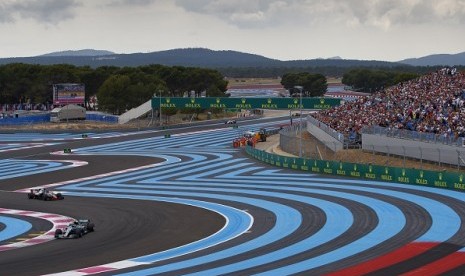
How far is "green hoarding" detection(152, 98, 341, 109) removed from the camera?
3597 inches

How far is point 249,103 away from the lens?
9606 cm

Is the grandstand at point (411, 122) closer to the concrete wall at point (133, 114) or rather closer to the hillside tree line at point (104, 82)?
the concrete wall at point (133, 114)

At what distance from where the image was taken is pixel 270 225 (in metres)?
32.4

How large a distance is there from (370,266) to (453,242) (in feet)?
16.3

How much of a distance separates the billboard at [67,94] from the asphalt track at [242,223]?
5265cm

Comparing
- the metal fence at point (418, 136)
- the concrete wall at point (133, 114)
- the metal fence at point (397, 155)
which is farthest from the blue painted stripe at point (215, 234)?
the concrete wall at point (133, 114)

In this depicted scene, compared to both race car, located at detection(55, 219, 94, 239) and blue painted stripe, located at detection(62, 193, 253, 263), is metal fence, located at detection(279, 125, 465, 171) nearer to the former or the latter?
blue painted stripe, located at detection(62, 193, 253, 263)

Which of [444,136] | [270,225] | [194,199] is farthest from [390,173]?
[270,225]

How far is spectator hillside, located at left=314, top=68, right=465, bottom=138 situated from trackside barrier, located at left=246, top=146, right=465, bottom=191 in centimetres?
389

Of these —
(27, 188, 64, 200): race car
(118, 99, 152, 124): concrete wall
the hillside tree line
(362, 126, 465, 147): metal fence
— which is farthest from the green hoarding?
(27, 188, 64, 200): race car

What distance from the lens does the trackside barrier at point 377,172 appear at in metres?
40.7

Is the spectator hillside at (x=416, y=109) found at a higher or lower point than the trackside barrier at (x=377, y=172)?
higher

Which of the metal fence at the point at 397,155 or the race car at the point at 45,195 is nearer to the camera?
the race car at the point at 45,195

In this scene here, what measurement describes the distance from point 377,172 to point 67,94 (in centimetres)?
7449
